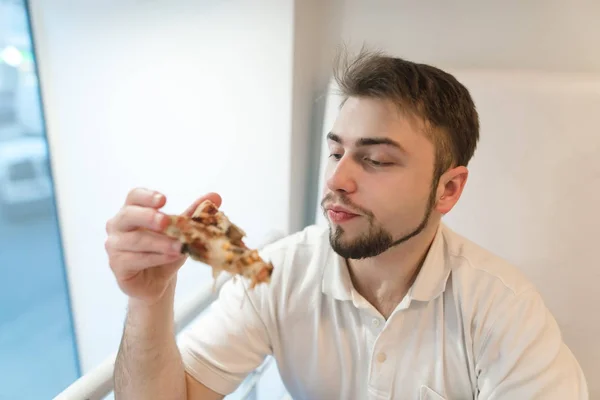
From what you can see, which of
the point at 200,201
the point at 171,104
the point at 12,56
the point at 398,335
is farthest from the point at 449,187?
the point at 12,56

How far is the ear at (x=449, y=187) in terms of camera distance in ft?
3.02

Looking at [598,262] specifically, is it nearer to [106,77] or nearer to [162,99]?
[162,99]

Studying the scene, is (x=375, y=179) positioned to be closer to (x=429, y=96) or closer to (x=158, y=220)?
(x=429, y=96)

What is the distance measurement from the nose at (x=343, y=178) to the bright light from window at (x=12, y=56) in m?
1.25

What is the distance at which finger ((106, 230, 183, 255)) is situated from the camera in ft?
2.19

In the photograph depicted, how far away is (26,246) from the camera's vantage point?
1.66 metres

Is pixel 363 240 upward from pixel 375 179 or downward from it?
downward

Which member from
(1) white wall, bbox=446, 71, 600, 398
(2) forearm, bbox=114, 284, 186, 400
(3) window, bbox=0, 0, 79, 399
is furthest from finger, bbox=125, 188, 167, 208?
(3) window, bbox=0, 0, 79, 399

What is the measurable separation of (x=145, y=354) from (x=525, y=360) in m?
0.68

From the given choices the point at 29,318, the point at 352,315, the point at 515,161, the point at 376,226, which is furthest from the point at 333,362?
the point at 29,318

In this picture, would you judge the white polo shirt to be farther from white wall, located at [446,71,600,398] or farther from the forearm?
white wall, located at [446,71,600,398]

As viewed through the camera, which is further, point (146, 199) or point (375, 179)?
point (375, 179)

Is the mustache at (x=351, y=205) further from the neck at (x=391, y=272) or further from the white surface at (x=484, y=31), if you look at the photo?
the white surface at (x=484, y=31)

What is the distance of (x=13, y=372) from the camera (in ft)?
5.54
